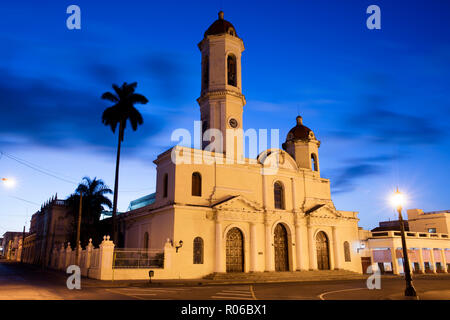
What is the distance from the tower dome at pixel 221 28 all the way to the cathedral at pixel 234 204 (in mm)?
106

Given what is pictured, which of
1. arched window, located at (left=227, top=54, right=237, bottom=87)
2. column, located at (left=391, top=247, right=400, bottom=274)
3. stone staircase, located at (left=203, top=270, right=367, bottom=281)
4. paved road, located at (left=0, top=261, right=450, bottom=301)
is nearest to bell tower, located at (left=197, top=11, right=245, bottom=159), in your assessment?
arched window, located at (left=227, top=54, right=237, bottom=87)

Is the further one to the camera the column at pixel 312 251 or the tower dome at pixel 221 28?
the tower dome at pixel 221 28

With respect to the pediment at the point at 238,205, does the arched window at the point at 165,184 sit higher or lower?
higher

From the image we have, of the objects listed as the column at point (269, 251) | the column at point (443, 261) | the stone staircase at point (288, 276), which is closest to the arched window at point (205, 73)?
the column at point (269, 251)

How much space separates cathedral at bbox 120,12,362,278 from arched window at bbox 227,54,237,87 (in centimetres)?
10

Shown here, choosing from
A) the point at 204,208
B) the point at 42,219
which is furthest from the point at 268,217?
the point at 42,219

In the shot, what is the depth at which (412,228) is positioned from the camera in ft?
181

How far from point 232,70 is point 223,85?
8.53 feet

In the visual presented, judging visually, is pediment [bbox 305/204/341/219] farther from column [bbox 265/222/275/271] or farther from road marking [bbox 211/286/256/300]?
road marking [bbox 211/286/256/300]

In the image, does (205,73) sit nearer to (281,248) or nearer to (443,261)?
(281,248)

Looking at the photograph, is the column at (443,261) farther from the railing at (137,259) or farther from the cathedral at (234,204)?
the railing at (137,259)

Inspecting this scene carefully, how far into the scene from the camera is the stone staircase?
27594 mm

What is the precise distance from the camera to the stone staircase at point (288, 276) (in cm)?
2759
